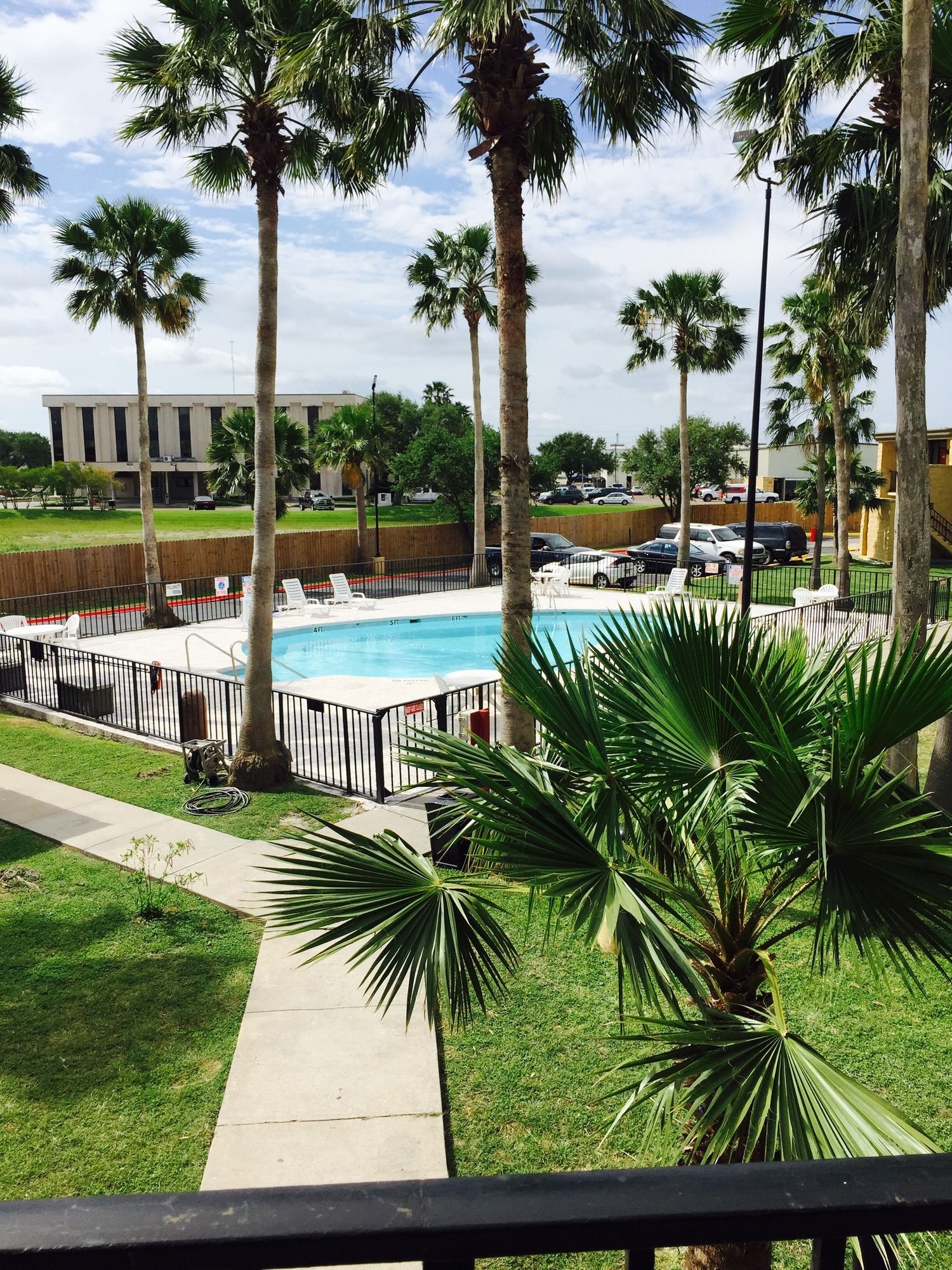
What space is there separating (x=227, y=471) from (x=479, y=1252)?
33.5m

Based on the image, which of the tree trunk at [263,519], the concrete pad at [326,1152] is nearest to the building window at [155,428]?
the tree trunk at [263,519]

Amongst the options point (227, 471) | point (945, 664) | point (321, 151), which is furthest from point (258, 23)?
point (227, 471)

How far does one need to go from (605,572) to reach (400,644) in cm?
1182

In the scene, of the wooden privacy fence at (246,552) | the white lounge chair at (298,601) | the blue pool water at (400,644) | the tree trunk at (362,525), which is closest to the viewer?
the blue pool water at (400,644)

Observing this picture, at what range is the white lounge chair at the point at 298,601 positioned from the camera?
1149 inches

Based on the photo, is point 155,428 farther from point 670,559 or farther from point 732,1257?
point 732,1257

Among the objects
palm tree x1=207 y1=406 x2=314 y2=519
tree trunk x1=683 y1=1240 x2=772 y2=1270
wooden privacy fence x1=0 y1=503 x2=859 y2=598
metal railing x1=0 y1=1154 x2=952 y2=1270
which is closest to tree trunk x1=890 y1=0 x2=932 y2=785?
tree trunk x1=683 y1=1240 x2=772 y2=1270

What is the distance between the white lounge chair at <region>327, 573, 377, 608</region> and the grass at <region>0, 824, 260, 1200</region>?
2205 cm

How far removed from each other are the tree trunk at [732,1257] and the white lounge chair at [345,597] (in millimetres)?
27187

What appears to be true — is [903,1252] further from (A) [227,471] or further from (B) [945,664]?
(A) [227,471]

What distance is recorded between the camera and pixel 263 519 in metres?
12.5

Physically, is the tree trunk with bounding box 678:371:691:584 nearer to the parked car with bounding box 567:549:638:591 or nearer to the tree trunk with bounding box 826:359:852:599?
the parked car with bounding box 567:549:638:591

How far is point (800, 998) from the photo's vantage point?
709 centimetres

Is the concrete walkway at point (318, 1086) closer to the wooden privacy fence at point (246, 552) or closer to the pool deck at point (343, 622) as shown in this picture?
the pool deck at point (343, 622)
